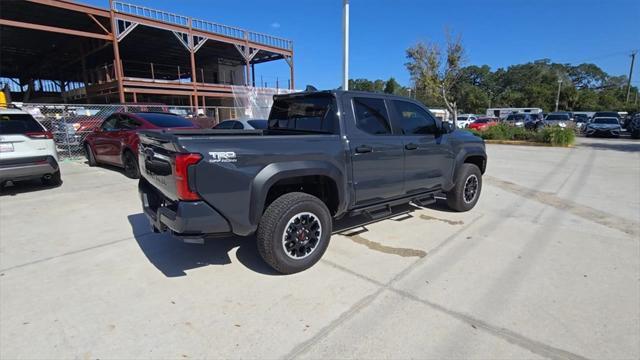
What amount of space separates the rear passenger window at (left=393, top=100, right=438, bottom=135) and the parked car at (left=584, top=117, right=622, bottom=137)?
2481 cm

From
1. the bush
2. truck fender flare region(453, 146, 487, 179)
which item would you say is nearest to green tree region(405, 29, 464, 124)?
the bush

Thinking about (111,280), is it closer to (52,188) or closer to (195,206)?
(195,206)

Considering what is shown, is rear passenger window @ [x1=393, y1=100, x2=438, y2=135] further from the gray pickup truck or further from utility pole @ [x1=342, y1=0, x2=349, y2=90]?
utility pole @ [x1=342, y1=0, x2=349, y2=90]

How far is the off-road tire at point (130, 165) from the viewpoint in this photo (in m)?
8.04

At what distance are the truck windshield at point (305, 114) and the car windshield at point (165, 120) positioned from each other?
13.3 ft

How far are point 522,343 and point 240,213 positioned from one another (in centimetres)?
241

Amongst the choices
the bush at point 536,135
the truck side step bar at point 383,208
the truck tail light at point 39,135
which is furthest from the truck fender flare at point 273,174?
the bush at point 536,135

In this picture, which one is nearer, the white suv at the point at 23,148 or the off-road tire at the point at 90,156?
the white suv at the point at 23,148

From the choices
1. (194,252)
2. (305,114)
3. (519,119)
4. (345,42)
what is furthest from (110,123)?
(519,119)

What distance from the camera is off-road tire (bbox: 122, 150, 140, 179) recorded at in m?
8.04

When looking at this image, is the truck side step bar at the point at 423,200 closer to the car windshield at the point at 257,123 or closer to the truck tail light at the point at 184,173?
the truck tail light at the point at 184,173

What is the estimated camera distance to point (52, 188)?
7.39 m

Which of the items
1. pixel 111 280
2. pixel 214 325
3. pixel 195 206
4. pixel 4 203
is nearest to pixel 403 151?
pixel 195 206

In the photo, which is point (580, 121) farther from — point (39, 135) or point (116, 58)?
point (39, 135)
